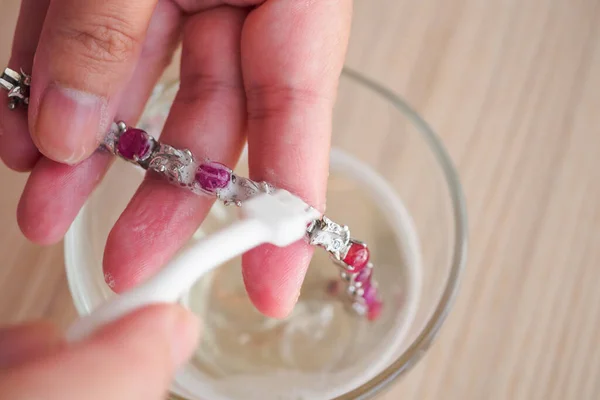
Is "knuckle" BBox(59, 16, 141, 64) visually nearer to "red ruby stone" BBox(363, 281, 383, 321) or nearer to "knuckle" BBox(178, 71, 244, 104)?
"knuckle" BBox(178, 71, 244, 104)

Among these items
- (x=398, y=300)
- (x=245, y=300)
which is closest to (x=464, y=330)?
(x=398, y=300)

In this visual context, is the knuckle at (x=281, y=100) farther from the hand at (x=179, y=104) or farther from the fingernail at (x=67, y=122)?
the fingernail at (x=67, y=122)

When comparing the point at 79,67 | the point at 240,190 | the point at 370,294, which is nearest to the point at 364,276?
the point at 370,294

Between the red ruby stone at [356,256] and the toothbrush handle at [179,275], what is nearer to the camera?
the toothbrush handle at [179,275]

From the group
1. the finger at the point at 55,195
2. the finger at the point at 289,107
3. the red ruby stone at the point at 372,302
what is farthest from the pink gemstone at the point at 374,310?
the finger at the point at 55,195

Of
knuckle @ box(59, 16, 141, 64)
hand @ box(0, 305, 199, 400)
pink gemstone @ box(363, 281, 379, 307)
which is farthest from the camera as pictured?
pink gemstone @ box(363, 281, 379, 307)

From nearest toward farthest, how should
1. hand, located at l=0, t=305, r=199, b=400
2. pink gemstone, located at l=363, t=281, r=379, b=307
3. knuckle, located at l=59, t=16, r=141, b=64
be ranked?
hand, located at l=0, t=305, r=199, b=400 → knuckle, located at l=59, t=16, r=141, b=64 → pink gemstone, located at l=363, t=281, r=379, b=307

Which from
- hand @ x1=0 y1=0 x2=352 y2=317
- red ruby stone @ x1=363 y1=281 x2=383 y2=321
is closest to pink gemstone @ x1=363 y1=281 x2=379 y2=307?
red ruby stone @ x1=363 y1=281 x2=383 y2=321
